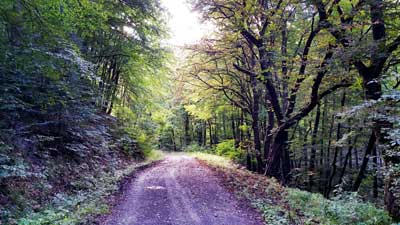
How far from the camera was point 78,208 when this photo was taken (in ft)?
22.4

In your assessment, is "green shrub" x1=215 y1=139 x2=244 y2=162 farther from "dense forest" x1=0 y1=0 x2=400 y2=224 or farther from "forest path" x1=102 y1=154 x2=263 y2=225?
"forest path" x1=102 y1=154 x2=263 y2=225

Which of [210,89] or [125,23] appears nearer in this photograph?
[125,23]

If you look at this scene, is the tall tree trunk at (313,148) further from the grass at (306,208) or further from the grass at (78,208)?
the grass at (78,208)

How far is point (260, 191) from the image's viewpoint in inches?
374

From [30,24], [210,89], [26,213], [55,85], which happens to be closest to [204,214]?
[26,213]

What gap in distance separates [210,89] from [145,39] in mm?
4916

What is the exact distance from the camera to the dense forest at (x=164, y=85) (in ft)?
21.1

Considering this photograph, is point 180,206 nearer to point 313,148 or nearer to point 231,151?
point 313,148

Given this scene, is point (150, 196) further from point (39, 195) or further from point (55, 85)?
point (55, 85)

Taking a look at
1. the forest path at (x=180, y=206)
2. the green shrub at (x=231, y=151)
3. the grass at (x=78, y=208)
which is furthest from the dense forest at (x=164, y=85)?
the forest path at (x=180, y=206)

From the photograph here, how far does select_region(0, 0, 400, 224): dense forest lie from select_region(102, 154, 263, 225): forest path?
2.99ft

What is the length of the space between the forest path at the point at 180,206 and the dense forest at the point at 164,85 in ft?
2.99

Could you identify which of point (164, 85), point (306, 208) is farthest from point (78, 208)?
point (164, 85)

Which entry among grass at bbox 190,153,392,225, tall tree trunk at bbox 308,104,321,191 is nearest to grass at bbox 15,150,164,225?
grass at bbox 190,153,392,225
